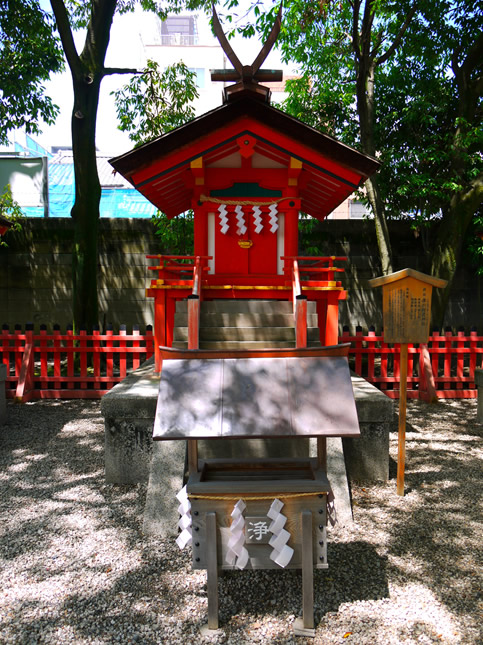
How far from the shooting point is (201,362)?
3.31 m

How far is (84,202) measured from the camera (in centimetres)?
1040

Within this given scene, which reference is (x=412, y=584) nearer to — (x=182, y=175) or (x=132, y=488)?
(x=132, y=488)

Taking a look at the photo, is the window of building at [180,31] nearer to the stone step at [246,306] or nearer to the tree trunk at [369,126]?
the tree trunk at [369,126]

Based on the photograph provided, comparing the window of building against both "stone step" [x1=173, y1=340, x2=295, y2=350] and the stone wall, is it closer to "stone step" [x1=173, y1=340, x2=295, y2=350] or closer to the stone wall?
the stone wall

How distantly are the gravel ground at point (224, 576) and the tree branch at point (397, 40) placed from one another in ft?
29.5

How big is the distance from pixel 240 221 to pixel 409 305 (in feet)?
9.48

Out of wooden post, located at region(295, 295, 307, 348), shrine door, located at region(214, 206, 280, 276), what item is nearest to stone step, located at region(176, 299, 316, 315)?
wooden post, located at region(295, 295, 307, 348)

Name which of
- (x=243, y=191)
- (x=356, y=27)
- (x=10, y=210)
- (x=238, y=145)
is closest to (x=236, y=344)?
(x=243, y=191)

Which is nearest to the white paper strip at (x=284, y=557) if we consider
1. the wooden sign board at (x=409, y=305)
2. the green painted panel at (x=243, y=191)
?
the wooden sign board at (x=409, y=305)

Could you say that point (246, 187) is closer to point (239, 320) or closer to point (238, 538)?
point (239, 320)

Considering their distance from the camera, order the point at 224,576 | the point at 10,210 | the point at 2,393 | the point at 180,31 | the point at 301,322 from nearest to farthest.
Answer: the point at 224,576 → the point at 301,322 → the point at 2,393 → the point at 10,210 → the point at 180,31

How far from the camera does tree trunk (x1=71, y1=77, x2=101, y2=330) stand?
34.0ft

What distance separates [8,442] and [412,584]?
5.59 metres

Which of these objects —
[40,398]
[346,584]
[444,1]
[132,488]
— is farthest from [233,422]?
[444,1]
